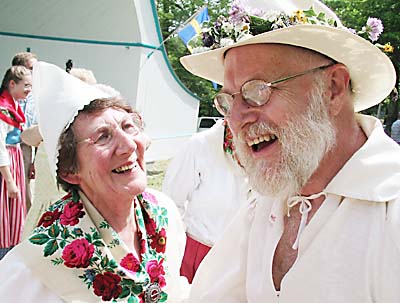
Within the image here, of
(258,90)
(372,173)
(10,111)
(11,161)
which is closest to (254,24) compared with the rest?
(258,90)

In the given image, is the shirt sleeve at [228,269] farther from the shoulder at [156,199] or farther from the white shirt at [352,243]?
the shoulder at [156,199]

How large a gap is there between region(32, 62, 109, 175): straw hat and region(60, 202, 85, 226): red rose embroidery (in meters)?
0.16

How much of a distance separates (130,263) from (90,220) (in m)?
0.23

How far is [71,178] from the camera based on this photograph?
75.8 inches

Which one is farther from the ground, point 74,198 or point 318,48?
point 318,48

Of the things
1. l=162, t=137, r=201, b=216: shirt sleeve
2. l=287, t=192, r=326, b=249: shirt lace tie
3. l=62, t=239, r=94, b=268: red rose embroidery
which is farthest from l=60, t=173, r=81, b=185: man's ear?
l=162, t=137, r=201, b=216: shirt sleeve

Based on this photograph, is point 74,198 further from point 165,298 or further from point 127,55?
point 127,55

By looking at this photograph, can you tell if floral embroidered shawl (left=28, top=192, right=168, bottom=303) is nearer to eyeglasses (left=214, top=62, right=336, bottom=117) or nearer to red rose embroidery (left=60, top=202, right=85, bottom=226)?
red rose embroidery (left=60, top=202, right=85, bottom=226)

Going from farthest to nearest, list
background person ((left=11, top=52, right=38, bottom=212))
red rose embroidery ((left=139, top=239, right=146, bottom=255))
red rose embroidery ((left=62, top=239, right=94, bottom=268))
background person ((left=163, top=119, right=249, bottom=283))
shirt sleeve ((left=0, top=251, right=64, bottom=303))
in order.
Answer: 1. background person ((left=11, top=52, right=38, bottom=212))
2. background person ((left=163, top=119, right=249, bottom=283))
3. red rose embroidery ((left=139, top=239, right=146, bottom=255))
4. red rose embroidery ((left=62, top=239, right=94, bottom=268))
5. shirt sleeve ((left=0, top=251, right=64, bottom=303))

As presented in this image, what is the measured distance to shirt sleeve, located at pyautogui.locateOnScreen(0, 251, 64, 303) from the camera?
1.64m

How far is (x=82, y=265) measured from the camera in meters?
1.76

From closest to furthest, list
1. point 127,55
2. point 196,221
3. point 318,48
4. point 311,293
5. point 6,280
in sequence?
point 311,293 → point 318,48 → point 6,280 → point 196,221 → point 127,55

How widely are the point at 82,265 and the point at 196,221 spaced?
55.4 inches

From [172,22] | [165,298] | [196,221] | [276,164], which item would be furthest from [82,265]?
[172,22]
